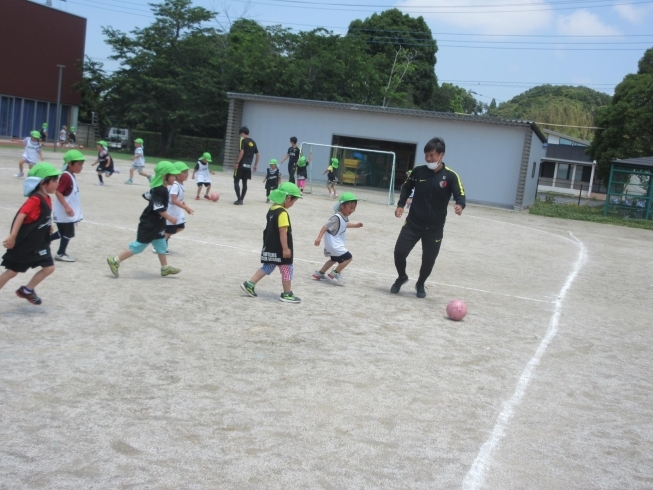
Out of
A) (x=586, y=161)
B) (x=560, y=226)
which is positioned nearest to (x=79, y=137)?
(x=560, y=226)

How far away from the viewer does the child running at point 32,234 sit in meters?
6.68

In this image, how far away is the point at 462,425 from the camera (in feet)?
16.6

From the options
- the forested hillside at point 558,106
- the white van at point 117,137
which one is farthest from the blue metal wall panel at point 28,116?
the forested hillside at point 558,106

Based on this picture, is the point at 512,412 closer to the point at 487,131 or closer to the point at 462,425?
the point at 462,425

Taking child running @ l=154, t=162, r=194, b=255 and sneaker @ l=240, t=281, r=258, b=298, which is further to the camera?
child running @ l=154, t=162, r=194, b=255

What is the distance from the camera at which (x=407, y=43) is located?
220 feet

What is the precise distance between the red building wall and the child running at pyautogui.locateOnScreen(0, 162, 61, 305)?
149 feet

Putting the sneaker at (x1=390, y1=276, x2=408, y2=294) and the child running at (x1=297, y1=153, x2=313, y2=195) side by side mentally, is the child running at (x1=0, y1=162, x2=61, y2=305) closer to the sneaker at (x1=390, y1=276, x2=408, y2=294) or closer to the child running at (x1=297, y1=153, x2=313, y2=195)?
the sneaker at (x1=390, y1=276, x2=408, y2=294)

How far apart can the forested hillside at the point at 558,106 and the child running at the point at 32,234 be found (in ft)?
247

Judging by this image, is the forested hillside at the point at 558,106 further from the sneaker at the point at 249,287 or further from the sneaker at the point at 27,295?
the sneaker at the point at 27,295

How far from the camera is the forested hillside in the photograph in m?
79.1

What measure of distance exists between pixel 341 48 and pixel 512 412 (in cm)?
4651

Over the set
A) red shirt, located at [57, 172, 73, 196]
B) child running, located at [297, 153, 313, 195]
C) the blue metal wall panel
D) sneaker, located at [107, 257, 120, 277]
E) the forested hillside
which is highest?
the forested hillside

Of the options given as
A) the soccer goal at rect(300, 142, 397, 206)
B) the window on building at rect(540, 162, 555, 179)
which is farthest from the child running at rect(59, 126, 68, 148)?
the window on building at rect(540, 162, 555, 179)
